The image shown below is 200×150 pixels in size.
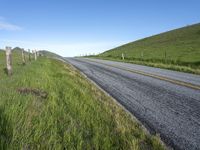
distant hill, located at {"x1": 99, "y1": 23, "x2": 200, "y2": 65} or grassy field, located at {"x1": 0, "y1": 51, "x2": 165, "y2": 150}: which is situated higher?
distant hill, located at {"x1": 99, "y1": 23, "x2": 200, "y2": 65}

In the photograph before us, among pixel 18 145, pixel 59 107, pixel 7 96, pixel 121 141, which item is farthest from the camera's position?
pixel 7 96

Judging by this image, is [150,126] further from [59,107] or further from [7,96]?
[7,96]

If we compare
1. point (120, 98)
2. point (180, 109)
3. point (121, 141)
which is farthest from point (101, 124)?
point (120, 98)

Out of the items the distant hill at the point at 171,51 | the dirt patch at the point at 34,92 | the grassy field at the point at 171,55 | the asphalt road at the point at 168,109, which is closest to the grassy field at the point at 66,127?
the asphalt road at the point at 168,109

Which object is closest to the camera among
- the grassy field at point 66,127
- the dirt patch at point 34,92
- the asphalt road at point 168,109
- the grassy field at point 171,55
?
the grassy field at point 66,127

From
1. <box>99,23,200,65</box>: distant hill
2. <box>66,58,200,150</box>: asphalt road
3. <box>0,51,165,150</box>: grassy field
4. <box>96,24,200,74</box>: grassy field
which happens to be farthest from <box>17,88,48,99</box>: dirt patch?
<box>99,23,200,65</box>: distant hill

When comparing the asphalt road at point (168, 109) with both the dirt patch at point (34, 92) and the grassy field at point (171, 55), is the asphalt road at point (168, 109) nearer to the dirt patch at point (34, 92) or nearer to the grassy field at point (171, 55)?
the dirt patch at point (34, 92)

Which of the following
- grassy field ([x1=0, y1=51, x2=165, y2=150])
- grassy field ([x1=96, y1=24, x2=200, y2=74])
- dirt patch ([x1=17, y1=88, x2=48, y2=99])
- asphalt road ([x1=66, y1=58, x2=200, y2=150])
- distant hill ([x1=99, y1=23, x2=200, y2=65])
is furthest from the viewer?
distant hill ([x1=99, y1=23, x2=200, y2=65])

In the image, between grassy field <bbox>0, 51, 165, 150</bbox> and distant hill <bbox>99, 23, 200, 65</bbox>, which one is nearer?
grassy field <bbox>0, 51, 165, 150</bbox>

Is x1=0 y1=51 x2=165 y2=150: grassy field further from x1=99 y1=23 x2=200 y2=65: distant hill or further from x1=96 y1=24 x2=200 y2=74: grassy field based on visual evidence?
x1=99 y1=23 x2=200 y2=65: distant hill

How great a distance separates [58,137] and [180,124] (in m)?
2.36

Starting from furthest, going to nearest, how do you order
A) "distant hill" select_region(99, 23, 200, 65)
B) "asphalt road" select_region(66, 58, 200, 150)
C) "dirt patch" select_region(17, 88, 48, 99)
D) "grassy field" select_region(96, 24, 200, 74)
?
1. "distant hill" select_region(99, 23, 200, 65)
2. "grassy field" select_region(96, 24, 200, 74)
3. "dirt patch" select_region(17, 88, 48, 99)
4. "asphalt road" select_region(66, 58, 200, 150)

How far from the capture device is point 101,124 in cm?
469

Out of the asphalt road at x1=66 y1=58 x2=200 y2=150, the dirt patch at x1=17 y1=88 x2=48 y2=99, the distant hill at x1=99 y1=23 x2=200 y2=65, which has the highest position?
the distant hill at x1=99 y1=23 x2=200 y2=65
